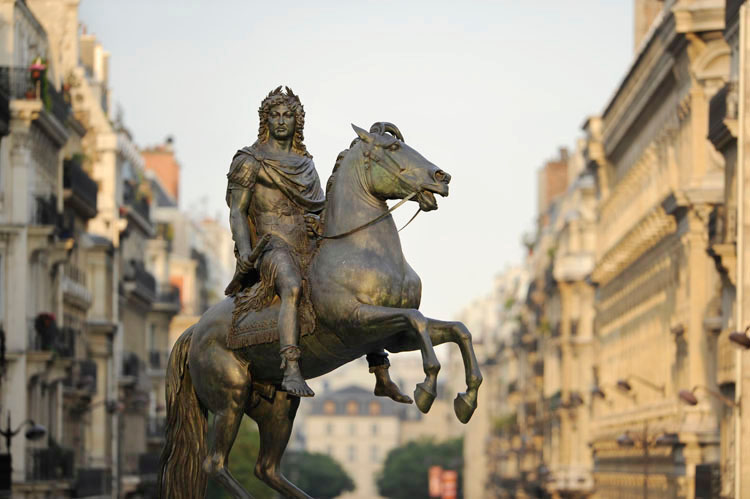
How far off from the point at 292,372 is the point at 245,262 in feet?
4.40

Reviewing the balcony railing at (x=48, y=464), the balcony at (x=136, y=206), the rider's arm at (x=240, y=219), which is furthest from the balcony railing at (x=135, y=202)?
the rider's arm at (x=240, y=219)

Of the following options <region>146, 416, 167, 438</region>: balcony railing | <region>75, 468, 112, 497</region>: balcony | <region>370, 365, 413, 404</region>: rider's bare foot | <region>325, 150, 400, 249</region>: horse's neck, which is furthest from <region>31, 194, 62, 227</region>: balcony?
<region>325, 150, 400, 249</region>: horse's neck

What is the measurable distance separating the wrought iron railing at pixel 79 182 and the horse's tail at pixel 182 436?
2244 inches

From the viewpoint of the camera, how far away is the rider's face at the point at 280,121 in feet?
64.2

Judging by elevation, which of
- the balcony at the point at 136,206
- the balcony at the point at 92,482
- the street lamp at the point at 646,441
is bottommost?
the balcony at the point at 92,482

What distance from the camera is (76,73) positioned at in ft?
285

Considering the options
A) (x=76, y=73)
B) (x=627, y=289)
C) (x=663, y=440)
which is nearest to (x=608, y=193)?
(x=627, y=289)

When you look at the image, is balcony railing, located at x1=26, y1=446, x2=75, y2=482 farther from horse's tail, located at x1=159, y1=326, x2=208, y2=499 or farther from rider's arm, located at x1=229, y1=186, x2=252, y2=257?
rider's arm, located at x1=229, y1=186, x2=252, y2=257

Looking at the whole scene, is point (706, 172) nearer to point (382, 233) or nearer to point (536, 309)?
point (382, 233)

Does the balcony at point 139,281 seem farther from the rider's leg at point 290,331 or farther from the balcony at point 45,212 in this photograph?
the rider's leg at point 290,331

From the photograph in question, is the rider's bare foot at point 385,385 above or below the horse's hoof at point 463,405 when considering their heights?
above

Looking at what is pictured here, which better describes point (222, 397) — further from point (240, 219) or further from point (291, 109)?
point (291, 109)

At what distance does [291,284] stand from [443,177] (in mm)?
1623

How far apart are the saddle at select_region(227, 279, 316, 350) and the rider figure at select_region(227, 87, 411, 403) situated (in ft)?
0.44
